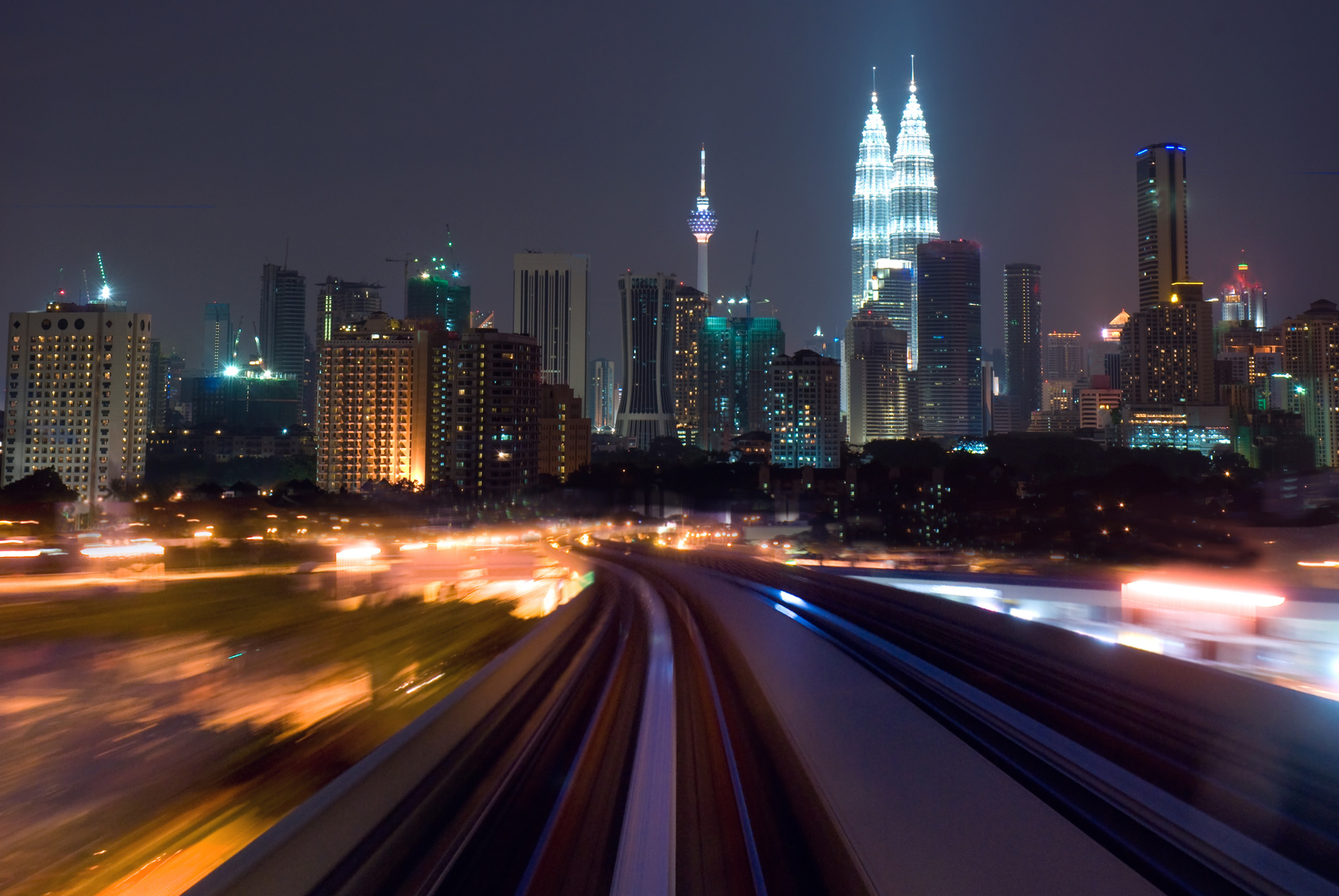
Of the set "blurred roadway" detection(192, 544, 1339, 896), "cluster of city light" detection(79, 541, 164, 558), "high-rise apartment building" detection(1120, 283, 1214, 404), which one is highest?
→ "high-rise apartment building" detection(1120, 283, 1214, 404)

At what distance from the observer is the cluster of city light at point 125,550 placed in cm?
2558

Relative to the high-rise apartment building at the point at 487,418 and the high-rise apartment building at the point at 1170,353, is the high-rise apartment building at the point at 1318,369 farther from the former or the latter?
the high-rise apartment building at the point at 487,418

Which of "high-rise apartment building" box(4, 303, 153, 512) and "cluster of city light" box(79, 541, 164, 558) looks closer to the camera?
"cluster of city light" box(79, 541, 164, 558)

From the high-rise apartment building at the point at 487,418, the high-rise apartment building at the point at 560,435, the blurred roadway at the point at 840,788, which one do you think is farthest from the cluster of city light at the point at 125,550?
the high-rise apartment building at the point at 560,435

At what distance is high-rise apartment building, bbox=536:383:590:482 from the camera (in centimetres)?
13312

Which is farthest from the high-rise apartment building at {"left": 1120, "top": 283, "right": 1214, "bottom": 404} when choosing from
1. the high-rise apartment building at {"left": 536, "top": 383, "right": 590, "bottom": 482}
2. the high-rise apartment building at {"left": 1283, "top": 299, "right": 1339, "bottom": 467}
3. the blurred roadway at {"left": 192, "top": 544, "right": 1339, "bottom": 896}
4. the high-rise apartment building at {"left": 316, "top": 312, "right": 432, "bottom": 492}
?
the blurred roadway at {"left": 192, "top": 544, "right": 1339, "bottom": 896}

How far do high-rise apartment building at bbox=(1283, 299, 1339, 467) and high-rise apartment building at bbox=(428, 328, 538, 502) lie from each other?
274ft

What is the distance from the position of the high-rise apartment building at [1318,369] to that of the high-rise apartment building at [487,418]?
274ft

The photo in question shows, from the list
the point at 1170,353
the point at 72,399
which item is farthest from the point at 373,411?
the point at 1170,353

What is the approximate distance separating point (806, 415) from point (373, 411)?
8601 centimetres

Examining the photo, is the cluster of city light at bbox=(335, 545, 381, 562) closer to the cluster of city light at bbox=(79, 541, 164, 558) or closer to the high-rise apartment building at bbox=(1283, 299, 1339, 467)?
the cluster of city light at bbox=(79, 541, 164, 558)

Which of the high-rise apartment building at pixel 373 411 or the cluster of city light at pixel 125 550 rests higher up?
the high-rise apartment building at pixel 373 411

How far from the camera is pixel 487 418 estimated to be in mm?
115688

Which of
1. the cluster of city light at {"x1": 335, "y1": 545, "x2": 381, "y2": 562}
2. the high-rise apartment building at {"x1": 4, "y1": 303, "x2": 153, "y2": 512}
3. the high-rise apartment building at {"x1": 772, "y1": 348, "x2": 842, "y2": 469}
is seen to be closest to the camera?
the cluster of city light at {"x1": 335, "y1": 545, "x2": 381, "y2": 562}
